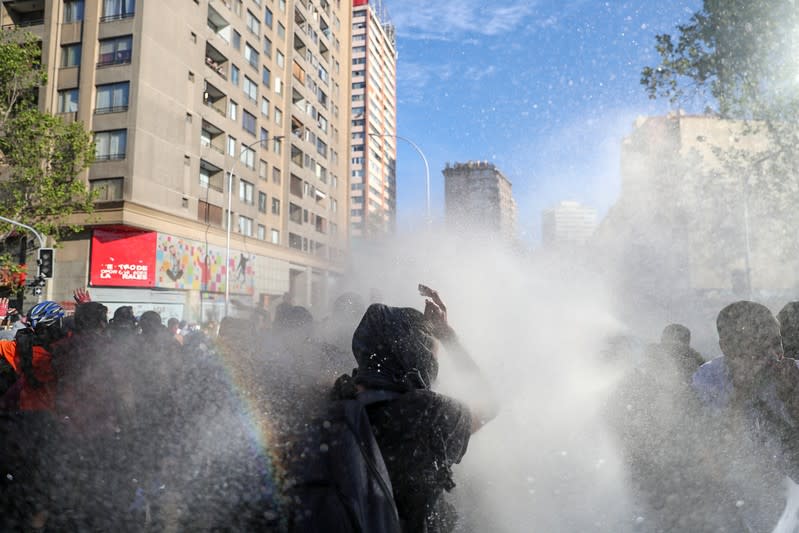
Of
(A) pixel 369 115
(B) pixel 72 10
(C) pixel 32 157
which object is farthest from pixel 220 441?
(A) pixel 369 115

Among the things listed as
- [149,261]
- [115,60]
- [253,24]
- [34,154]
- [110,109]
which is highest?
[253,24]

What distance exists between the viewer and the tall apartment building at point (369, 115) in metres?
83.7

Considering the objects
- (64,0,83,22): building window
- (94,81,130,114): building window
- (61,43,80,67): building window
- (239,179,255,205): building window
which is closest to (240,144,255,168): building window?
(239,179,255,205): building window

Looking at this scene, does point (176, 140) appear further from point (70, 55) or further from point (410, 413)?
point (410, 413)

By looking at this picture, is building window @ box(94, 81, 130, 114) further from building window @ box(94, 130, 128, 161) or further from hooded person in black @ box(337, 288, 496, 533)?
hooded person in black @ box(337, 288, 496, 533)

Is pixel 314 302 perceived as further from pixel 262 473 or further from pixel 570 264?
pixel 262 473

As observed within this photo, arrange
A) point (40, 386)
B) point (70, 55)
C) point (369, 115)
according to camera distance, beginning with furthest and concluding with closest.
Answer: point (369, 115)
point (70, 55)
point (40, 386)

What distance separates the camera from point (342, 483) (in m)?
1.47

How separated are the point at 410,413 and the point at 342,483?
296 mm

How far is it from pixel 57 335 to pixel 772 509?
4.07 m

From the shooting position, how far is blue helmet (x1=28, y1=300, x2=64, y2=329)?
3.79 meters

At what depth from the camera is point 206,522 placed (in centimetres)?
153

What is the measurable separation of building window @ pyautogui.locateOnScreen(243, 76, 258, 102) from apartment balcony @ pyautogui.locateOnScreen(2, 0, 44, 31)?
31.5 feet

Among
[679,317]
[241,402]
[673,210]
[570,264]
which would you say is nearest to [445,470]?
[241,402]
